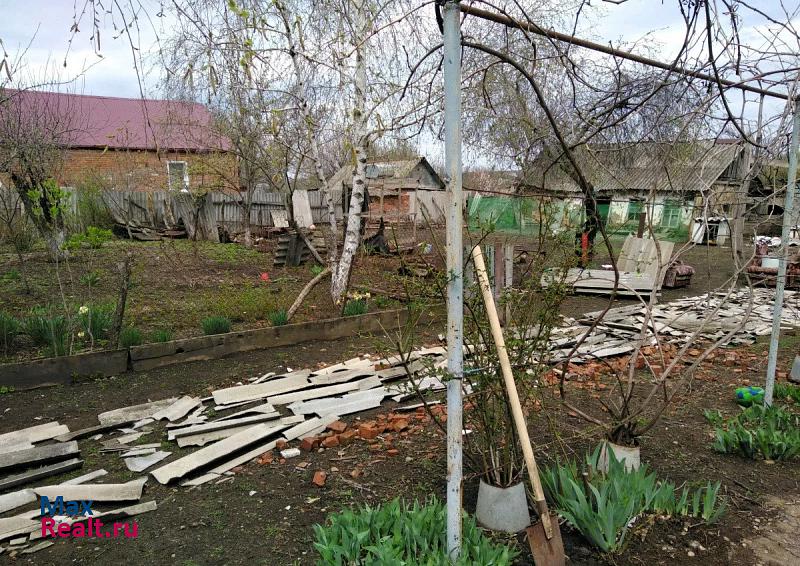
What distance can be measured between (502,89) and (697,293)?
670 centimetres

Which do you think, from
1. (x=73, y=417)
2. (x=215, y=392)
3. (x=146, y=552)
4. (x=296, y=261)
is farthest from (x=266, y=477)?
(x=296, y=261)

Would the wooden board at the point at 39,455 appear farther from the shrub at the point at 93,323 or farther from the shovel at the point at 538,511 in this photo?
the shovel at the point at 538,511

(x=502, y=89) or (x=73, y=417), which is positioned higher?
(x=502, y=89)

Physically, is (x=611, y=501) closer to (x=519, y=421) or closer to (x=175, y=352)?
(x=519, y=421)

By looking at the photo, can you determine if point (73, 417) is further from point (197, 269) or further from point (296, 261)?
point (296, 261)

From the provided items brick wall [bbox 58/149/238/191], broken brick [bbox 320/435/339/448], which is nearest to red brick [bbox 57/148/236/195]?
brick wall [bbox 58/149/238/191]

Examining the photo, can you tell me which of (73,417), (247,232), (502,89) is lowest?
(73,417)

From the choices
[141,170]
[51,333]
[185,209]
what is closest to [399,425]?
[51,333]

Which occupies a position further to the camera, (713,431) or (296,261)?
(296,261)

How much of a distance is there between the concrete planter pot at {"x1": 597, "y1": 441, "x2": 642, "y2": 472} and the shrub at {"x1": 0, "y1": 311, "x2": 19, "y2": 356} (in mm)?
6604

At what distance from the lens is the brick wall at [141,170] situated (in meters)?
17.0

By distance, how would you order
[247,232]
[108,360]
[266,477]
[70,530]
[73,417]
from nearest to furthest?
[70,530] < [266,477] < [73,417] < [108,360] < [247,232]

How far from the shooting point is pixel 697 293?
13102 mm

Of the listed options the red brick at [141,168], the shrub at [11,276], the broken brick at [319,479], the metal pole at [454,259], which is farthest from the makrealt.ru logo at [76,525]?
the red brick at [141,168]
